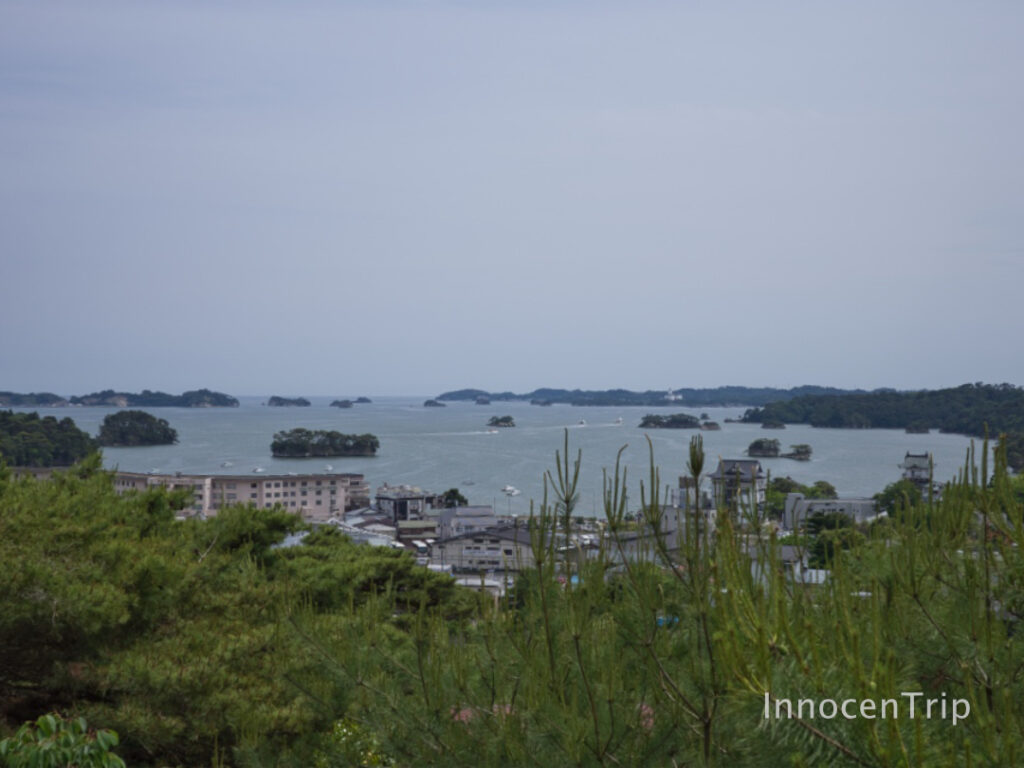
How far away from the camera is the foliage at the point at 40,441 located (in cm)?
3769

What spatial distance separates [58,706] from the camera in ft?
16.0

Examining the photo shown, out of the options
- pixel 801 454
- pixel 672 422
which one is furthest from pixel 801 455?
pixel 672 422

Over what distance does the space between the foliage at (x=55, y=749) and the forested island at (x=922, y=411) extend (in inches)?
354

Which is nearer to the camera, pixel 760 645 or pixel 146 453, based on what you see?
pixel 760 645

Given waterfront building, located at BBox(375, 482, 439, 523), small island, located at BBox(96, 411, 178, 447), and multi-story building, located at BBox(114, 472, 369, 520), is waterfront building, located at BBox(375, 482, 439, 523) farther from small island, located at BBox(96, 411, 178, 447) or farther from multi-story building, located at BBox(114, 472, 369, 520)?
small island, located at BBox(96, 411, 178, 447)

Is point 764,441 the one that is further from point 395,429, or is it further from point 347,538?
point 395,429

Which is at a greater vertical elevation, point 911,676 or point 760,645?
point 760,645

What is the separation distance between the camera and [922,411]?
48156 mm

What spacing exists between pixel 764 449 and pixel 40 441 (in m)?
37.7

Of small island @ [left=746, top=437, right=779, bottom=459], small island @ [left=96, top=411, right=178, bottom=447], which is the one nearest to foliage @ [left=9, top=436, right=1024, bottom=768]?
small island @ [left=746, top=437, right=779, bottom=459]

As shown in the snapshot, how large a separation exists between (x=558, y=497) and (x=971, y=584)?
97 cm

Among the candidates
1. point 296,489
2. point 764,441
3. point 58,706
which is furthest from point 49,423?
point 58,706

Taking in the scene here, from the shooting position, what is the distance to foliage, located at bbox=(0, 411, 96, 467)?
3769cm

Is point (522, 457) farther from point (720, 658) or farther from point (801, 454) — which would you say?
point (720, 658)
